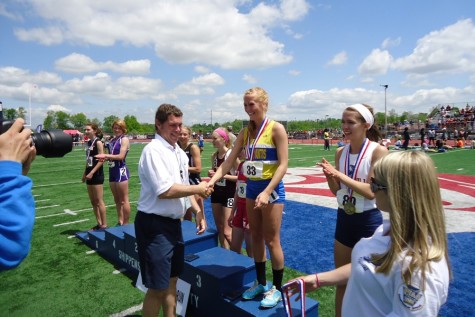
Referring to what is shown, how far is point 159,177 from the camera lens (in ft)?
8.42

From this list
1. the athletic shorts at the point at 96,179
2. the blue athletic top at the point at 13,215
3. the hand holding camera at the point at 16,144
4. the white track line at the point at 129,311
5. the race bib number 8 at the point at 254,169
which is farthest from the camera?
the athletic shorts at the point at 96,179

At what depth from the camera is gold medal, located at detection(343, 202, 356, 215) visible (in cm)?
263

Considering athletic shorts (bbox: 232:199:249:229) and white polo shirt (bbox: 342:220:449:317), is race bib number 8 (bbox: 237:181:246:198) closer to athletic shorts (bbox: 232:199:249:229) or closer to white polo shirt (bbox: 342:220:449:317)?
athletic shorts (bbox: 232:199:249:229)

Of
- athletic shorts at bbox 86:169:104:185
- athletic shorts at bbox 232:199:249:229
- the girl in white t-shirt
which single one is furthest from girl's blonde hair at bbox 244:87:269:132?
athletic shorts at bbox 86:169:104:185

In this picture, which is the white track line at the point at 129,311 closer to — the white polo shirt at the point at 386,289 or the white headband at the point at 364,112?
the white polo shirt at the point at 386,289

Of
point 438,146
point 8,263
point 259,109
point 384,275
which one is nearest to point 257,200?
point 259,109

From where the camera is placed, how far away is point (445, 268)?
1210 millimetres

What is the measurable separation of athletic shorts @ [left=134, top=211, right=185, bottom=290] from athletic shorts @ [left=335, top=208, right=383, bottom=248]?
1455mm

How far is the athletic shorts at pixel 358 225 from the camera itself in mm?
2578

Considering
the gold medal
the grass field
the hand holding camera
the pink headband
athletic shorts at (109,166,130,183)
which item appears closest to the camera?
the hand holding camera

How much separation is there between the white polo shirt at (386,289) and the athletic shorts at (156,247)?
163 centimetres

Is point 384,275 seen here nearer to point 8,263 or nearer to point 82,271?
point 8,263

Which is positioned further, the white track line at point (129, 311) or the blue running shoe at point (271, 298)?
the white track line at point (129, 311)

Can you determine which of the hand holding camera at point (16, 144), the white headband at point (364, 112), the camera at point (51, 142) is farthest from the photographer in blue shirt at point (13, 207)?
the white headband at point (364, 112)
